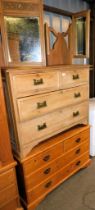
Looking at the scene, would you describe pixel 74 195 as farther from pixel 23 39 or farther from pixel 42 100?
pixel 23 39

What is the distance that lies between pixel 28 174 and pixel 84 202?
2.29ft

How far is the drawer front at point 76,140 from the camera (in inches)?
69.1

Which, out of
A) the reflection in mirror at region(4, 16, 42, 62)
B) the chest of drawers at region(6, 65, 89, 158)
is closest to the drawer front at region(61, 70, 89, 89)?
the chest of drawers at region(6, 65, 89, 158)

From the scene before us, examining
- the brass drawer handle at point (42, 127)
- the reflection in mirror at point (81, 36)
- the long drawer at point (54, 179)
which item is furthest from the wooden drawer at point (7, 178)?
the reflection in mirror at point (81, 36)

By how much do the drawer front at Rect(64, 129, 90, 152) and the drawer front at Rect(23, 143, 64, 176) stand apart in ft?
0.28

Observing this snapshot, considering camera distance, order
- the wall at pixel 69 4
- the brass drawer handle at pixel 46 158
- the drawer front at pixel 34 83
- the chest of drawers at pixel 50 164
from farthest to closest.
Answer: the wall at pixel 69 4 → the brass drawer handle at pixel 46 158 → the chest of drawers at pixel 50 164 → the drawer front at pixel 34 83

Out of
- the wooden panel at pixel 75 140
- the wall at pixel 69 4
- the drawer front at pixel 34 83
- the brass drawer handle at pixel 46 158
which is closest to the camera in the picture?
the drawer front at pixel 34 83

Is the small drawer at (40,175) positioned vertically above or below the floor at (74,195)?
above

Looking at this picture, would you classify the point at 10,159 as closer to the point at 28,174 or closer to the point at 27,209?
the point at 28,174

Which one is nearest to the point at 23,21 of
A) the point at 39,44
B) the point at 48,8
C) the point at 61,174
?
the point at 39,44

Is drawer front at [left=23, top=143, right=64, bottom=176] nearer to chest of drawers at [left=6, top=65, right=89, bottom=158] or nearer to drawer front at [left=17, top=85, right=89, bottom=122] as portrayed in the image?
chest of drawers at [left=6, top=65, right=89, bottom=158]

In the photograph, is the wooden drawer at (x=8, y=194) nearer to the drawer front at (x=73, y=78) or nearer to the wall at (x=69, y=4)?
the drawer front at (x=73, y=78)

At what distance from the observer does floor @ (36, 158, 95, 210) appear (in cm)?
156

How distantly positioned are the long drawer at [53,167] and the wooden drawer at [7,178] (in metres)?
0.15
